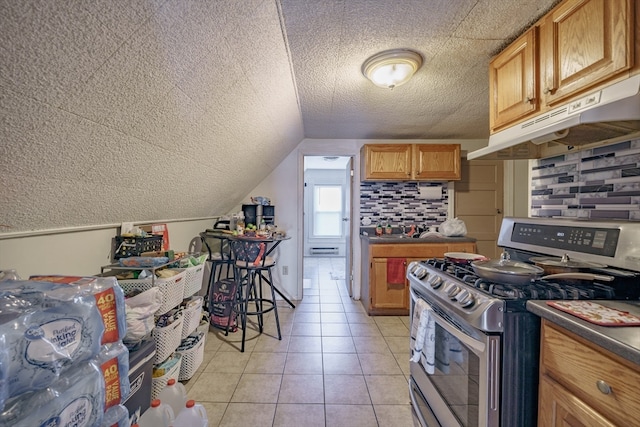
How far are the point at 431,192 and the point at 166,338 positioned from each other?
10.2 feet

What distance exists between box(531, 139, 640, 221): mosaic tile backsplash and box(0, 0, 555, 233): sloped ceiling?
71 centimetres

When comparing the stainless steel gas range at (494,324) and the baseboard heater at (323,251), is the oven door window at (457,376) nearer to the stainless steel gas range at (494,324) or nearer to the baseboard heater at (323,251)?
the stainless steel gas range at (494,324)

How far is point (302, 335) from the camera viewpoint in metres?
2.39

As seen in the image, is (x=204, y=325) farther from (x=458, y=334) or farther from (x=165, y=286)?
(x=458, y=334)

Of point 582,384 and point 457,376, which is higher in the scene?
point 582,384

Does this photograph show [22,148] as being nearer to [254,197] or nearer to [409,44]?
[409,44]

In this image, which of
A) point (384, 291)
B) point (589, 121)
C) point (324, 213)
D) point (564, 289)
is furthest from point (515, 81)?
point (324, 213)

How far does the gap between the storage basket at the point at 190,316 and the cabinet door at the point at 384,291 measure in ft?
5.66

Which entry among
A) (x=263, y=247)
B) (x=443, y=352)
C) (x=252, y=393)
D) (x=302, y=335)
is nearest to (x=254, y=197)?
(x=263, y=247)

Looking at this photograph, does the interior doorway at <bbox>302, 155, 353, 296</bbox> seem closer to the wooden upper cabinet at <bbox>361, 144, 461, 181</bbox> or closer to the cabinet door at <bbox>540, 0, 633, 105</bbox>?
the wooden upper cabinet at <bbox>361, 144, 461, 181</bbox>

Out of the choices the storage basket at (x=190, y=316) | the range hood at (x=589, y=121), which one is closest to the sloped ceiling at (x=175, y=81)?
the range hood at (x=589, y=121)

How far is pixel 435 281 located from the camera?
1220 mm

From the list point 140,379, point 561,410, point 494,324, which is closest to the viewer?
point 561,410

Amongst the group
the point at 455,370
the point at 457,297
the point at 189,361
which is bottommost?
the point at 189,361
